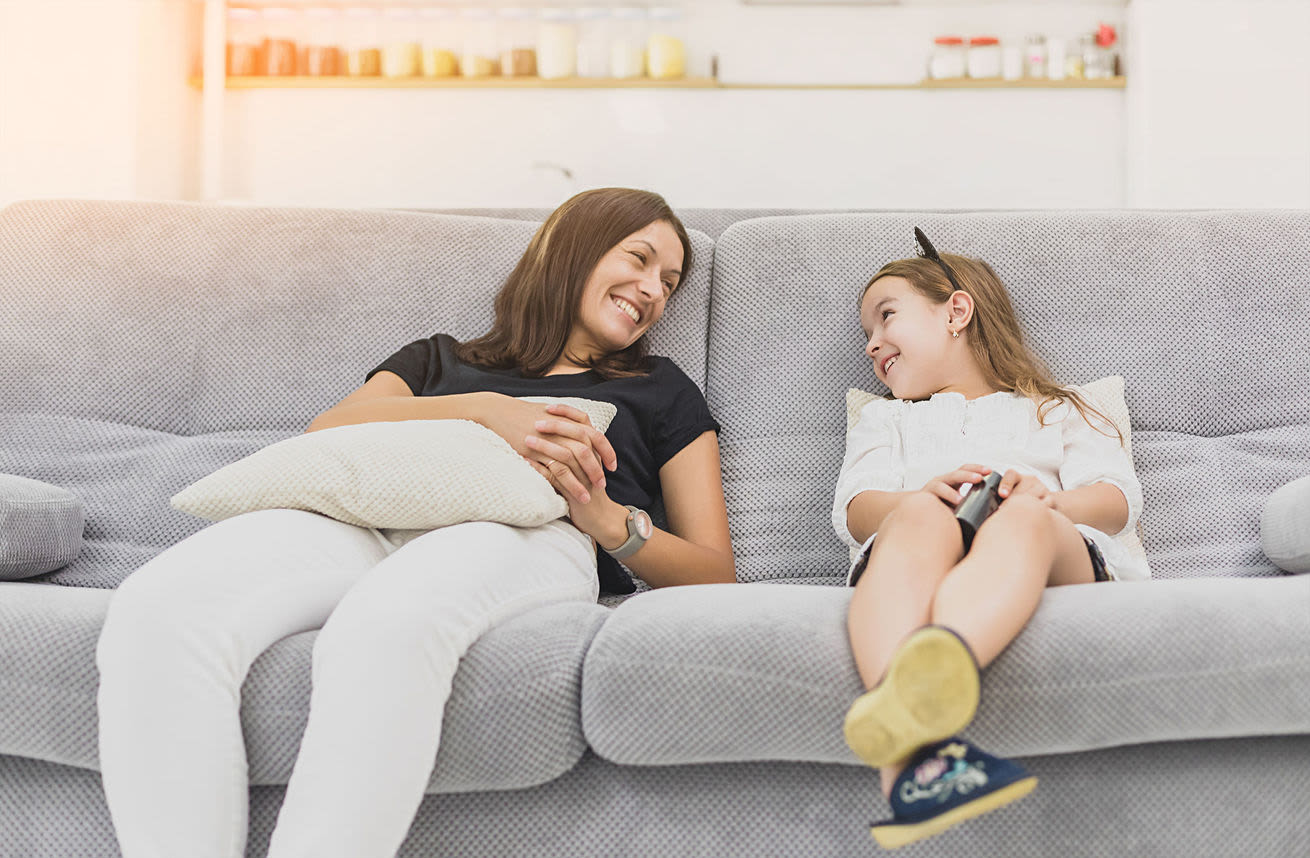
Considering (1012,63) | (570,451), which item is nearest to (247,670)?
(570,451)

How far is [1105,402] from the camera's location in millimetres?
1498

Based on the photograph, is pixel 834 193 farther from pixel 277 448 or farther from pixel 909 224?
pixel 277 448

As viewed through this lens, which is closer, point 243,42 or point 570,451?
point 570,451

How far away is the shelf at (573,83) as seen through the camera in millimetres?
3674

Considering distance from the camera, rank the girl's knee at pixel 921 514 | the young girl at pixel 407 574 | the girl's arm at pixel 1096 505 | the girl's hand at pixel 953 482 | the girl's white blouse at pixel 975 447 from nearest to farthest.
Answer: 1. the young girl at pixel 407 574
2. the girl's knee at pixel 921 514
3. the girl's hand at pixel 953 482
4. the girl's arm at pixel 1096 505
5. the girl's white blouse at pixel 975 447

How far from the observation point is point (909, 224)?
1731 millimetres

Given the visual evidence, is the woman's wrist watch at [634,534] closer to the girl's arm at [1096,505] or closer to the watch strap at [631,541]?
the watch strap at [631,541]

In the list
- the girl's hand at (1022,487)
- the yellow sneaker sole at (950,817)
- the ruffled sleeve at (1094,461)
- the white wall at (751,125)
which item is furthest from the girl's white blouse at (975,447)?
the white wall at (751,125)

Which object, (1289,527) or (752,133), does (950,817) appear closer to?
(1289,527)

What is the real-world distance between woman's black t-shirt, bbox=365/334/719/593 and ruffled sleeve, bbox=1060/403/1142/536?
477 mm

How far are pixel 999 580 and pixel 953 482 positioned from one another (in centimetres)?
27

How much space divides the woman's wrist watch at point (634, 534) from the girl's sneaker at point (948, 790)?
1.79 feet

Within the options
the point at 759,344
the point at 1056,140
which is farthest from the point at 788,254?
the point at 1056,140

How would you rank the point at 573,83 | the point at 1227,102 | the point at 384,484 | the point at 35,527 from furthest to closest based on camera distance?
the point at 573,83 → the point at 1227,102 → the point at 35,527 → the point at 384,484
